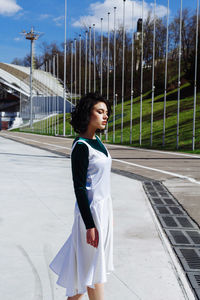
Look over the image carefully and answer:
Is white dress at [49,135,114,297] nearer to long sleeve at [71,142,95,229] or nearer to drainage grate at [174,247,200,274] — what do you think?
long sleeve at [71,142,95,229]

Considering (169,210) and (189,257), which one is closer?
(189,257)

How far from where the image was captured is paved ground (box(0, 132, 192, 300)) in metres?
3.20

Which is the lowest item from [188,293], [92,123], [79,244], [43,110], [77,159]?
[188,293]

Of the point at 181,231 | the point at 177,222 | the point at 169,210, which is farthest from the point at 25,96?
the point at 181,231

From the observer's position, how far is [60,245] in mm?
4316

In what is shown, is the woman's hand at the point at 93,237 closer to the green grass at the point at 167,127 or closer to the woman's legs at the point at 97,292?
the woman's legs at the point at 97,292

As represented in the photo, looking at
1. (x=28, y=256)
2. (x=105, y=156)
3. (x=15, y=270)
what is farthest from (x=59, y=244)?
(x=105, y=156)

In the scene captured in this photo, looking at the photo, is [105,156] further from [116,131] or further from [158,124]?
[116,131]

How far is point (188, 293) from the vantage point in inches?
124

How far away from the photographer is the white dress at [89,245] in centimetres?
243

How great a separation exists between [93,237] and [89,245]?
0.10 m

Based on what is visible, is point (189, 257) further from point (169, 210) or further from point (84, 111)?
point (84, 111)

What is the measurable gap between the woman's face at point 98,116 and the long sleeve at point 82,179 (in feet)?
0.70

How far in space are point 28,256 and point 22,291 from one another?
0.83 meters
